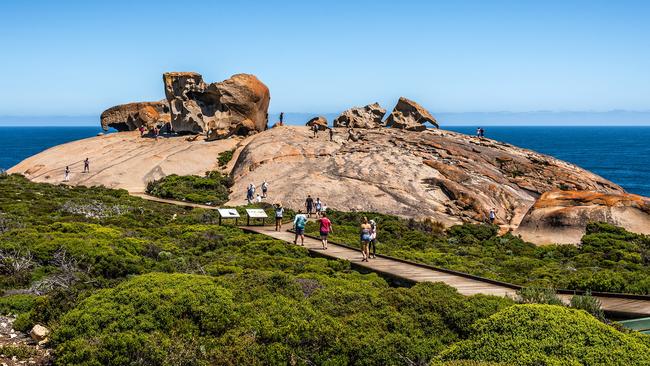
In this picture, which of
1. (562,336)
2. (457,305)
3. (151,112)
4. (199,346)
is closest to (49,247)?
(199,346)

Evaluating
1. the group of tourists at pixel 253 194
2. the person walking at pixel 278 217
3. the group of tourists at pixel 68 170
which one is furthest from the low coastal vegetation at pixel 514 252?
the group of tourists at pixel 68 170

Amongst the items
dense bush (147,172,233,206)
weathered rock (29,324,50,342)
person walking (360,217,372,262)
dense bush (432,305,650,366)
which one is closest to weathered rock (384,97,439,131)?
dense bush (147,172,233,206)

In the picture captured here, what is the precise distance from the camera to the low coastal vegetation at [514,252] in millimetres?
21016

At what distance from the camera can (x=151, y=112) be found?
69375 millimetres

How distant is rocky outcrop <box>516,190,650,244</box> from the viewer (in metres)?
37.2

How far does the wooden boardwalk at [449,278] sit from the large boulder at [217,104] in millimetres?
34563

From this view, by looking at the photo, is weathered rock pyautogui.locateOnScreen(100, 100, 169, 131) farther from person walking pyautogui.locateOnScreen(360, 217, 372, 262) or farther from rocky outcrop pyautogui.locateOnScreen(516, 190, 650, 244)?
person walking pyautogui.locateOnScreen(360, 217, 372, 262)

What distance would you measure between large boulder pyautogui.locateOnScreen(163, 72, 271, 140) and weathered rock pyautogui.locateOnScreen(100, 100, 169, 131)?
4911 mm

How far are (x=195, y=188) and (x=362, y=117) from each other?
2063 cm

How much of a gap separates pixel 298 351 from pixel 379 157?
1428 inches

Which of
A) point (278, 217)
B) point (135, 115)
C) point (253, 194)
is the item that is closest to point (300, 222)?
point (278, 217)

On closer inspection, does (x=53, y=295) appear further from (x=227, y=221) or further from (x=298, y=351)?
(x=227, y=221)

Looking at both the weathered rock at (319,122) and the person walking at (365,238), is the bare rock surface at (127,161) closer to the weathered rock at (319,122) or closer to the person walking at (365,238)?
the weathered rock at (319,122)

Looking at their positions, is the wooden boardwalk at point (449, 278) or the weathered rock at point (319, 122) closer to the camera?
the wooden boardwalk at point (449, 278)
